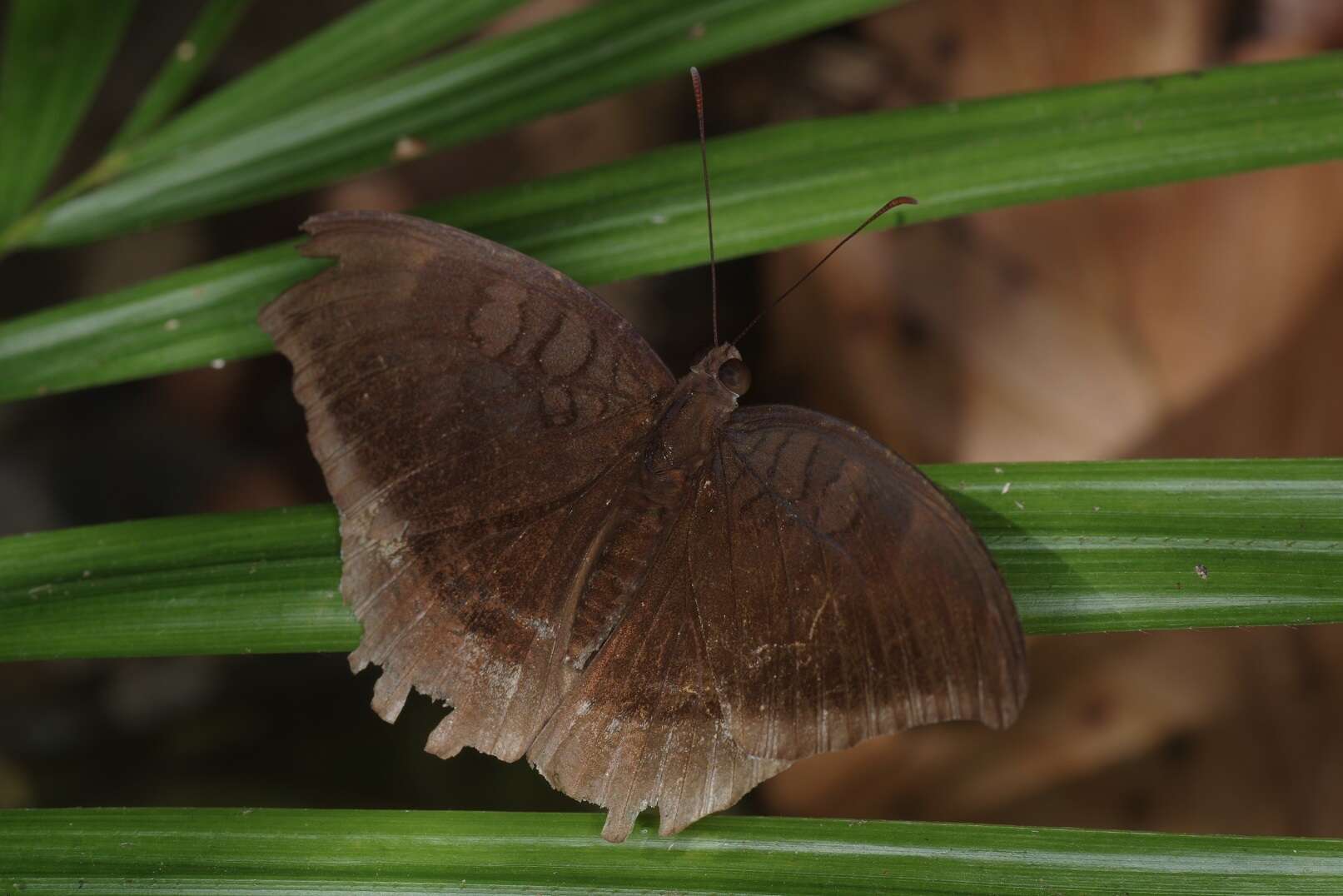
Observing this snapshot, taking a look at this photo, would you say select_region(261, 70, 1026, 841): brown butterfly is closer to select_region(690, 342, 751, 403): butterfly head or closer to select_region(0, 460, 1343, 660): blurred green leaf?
select_region(690, 342, 751, 403): butterfly head

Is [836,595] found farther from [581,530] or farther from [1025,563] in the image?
[581,530]

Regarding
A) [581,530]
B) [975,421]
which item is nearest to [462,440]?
[581,530]

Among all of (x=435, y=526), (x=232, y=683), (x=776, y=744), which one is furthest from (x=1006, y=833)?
(x=232, y=683)

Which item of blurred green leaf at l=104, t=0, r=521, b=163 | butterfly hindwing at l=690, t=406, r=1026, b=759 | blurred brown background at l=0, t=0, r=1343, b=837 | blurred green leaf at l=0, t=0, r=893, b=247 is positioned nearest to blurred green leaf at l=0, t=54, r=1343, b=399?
blurred green leaf at l=0, t=0, r=893, b=247

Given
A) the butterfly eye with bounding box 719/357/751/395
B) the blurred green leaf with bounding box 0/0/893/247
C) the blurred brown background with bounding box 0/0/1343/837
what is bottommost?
the blurred brown background with bounding box 0/0/1343/837

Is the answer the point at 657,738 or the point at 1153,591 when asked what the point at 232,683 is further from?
the point at 1153,591

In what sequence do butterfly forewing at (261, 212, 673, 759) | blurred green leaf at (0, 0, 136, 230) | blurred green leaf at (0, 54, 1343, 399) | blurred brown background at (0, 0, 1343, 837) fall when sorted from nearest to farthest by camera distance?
butterfly forewing at (261, 212, 673, 759) < blurred green leaf at (0, 54, 1343, 399) < blurred green leaf at (0, 0, 136, 230) < blurred brown background at (0, 0, 1343, 837)

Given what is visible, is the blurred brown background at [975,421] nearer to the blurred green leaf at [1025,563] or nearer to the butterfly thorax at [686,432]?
the blurred green leaf at [1025,563]
